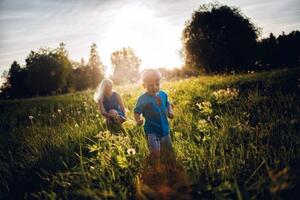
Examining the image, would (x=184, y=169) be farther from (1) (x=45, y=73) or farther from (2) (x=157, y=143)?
(1) (x=45, y=73)

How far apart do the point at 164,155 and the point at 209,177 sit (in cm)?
79

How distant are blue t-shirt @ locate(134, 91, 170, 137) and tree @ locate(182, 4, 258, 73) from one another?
58.3ft

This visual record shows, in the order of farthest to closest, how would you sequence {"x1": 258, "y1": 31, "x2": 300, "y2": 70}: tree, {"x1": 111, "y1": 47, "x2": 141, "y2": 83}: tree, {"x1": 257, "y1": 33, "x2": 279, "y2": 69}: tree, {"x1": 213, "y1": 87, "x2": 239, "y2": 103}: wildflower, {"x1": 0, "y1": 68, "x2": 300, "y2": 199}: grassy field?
{"x1": 111, "y1": 47, "x2": 141, "y2": 83}: tree < {"x1": 258, "y1": 31, "x2": 300, "y2": 70}: tree < {"x1": 257, "y1": 33, "x2": 279, "y2": 69}: tree < {"x1": 213, "y1": 87, "x2": 239, "y2": 103}: wildflower < {"x1": 0, "y1": 68, "x2": 300, "y2": 199}: grassy field

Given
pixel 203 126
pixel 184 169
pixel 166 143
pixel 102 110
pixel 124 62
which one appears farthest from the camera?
pixel 124 62

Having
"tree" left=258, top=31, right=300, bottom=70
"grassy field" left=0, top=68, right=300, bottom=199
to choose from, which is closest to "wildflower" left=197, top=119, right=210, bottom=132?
"grassy field" left=0, top=68, right=300, bottom=199

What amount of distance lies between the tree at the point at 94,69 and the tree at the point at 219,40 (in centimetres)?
4219

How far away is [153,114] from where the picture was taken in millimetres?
4020

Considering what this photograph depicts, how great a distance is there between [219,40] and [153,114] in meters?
19.0

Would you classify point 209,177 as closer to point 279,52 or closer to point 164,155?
point 164,155

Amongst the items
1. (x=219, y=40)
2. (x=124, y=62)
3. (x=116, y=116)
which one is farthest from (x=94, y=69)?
(x=116, y=116)

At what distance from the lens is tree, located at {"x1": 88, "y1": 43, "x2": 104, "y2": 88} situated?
64.4 metres

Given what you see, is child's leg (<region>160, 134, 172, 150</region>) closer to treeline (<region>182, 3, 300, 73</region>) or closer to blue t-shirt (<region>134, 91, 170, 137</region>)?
blue t-shirt (<region>134, 91, 170, 137</region>)

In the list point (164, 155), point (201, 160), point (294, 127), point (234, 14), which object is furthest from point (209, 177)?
point (234, 14)

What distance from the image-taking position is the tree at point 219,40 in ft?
70.0
